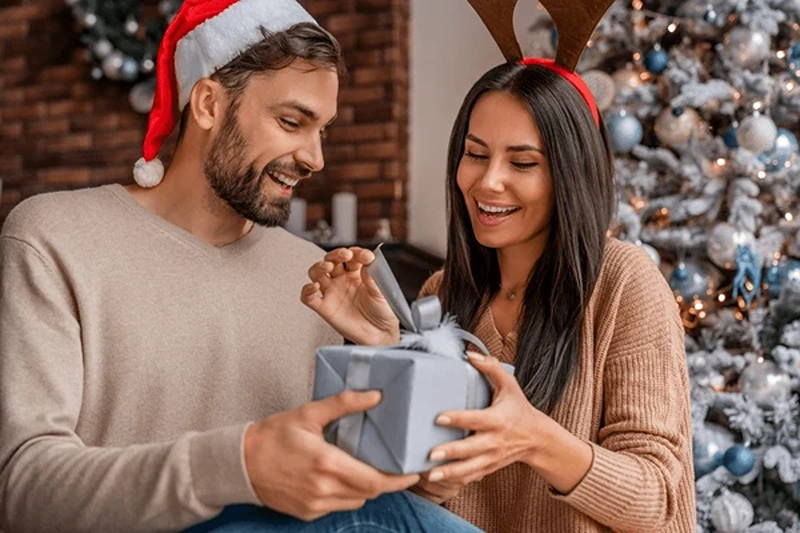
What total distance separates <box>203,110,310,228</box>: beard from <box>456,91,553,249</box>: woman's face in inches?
12.5

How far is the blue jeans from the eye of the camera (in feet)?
3.76

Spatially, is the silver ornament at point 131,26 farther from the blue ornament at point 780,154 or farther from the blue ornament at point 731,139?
the blue ornament at point 780,154

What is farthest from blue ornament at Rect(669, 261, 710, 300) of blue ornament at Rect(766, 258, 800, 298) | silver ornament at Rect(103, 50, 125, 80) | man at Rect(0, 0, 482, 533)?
silver ornament at Rect(103, 50, 125, 80)

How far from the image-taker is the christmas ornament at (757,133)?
8.27 ft

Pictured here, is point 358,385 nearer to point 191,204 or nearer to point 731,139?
point 191,204

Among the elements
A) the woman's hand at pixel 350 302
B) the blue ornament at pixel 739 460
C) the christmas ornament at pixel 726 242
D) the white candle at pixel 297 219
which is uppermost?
the woman's hand at pixel 350 302

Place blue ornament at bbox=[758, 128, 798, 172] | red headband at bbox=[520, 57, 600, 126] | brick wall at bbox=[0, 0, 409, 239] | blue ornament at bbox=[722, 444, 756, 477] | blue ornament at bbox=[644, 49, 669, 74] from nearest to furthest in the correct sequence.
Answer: red headband at bbox=[520, 57, 600, 126], blue ornament at bbox=[722, 444, 756, 477], blue ornament at bbox=[758, 128, 798, 172], blue ornament at bbox=[644, 49, 669, 74], brick wall at bbox=[0, 0, 409, 239]

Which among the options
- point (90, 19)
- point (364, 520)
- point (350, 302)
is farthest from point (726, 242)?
point (90, 19)

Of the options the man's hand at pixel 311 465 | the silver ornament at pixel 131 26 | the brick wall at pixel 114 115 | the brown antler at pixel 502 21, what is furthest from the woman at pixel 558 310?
the silver ornament at pixel 131 26

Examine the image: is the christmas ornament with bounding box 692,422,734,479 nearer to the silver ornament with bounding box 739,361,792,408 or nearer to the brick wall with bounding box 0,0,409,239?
Result: the silver ornament with bounding box 739,361,792,408

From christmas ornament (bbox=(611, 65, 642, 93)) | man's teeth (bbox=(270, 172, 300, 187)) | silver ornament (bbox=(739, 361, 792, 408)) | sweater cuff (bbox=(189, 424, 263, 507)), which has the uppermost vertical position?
christmas ornament (bbox=(611, 65, 642, 93))

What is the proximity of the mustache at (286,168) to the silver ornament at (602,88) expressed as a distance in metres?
1.32

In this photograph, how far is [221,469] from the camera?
3.41 feet

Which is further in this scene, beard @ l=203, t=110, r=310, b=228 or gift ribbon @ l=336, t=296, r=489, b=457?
beard @ l=203, t=110, r=310, b=228
